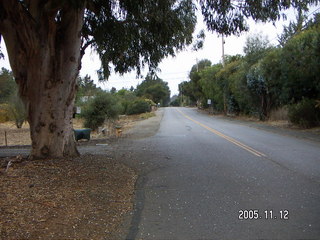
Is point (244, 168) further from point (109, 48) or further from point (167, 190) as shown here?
point (109, 48)

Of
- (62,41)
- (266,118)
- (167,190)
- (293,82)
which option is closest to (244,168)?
(167,190)

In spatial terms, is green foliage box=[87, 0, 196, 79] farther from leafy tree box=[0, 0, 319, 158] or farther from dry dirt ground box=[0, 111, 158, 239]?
dry dirt ground box=[0, 111, 158, 239]

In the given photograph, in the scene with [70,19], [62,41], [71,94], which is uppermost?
[70,19]

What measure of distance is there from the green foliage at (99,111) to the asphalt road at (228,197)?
20622 mm

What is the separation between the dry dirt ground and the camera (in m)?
4.77

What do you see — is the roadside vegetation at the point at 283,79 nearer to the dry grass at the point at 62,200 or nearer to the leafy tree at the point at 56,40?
the leafy tree at the point at 56,40

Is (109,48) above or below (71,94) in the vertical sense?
above

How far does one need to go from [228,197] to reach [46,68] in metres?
5.52

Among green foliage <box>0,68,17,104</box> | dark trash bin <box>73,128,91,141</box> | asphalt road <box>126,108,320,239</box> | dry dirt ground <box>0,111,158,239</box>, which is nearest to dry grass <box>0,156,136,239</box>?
dry dirt ground <box>0,111,158,239</box>

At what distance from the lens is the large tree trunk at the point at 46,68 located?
8.75 meters

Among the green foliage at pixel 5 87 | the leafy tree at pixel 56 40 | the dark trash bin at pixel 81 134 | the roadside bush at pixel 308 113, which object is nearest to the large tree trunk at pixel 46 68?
the leafy tree at pixel 56 40

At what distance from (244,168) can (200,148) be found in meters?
4.70

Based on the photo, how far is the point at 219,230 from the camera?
4.88 m

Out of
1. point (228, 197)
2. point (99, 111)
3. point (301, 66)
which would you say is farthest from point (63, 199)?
point (99, 111)
